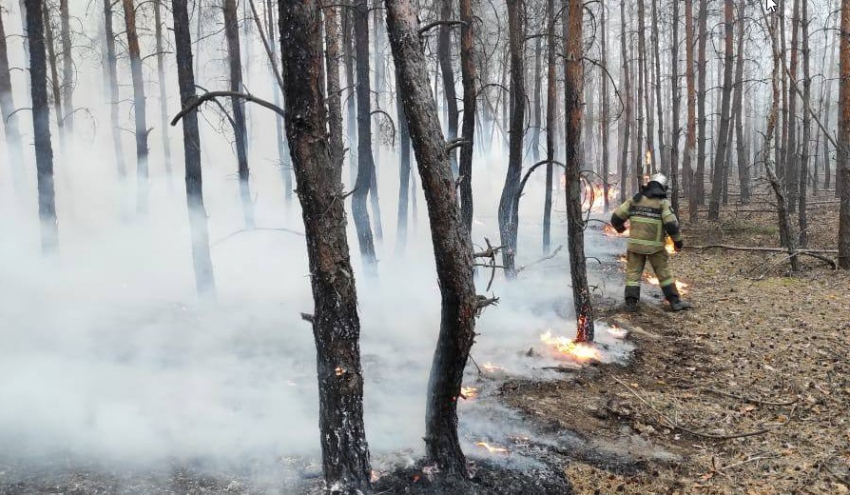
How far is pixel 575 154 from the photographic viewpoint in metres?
7.25

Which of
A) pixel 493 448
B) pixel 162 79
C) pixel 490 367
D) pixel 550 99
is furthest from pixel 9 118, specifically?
pixel 493 448

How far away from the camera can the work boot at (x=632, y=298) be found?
934 cm

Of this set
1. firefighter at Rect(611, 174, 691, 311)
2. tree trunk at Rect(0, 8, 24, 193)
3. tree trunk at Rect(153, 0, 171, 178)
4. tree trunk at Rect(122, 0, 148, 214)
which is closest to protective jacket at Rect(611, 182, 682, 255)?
firefighter at Rect(611, 174, 691, 311)

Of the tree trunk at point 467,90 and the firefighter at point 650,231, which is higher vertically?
the tree trunk at point 467,90

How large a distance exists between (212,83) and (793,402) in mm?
41058

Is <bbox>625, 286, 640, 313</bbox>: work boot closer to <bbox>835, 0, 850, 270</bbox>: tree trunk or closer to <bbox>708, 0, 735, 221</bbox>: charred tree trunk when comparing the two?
<bbox>835, 0, 850, 270</bbox>: tree trunk

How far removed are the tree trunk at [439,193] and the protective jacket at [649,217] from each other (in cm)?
593

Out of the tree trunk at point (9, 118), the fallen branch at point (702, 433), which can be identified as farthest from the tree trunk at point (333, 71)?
the tree trunk at point (9, 118)

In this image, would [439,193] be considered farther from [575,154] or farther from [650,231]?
[650,231]

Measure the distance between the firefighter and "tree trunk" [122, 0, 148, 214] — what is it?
416 inches

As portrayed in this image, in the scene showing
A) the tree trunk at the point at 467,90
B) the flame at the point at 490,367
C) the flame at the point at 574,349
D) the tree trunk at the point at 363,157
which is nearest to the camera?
the flame at the point at 490,367

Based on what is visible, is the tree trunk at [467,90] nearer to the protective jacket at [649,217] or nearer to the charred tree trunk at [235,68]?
the protective jacket at [649,217]

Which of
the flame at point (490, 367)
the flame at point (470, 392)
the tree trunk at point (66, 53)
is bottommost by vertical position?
the flame at point (490, 367)

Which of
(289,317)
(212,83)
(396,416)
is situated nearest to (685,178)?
(289,317)
